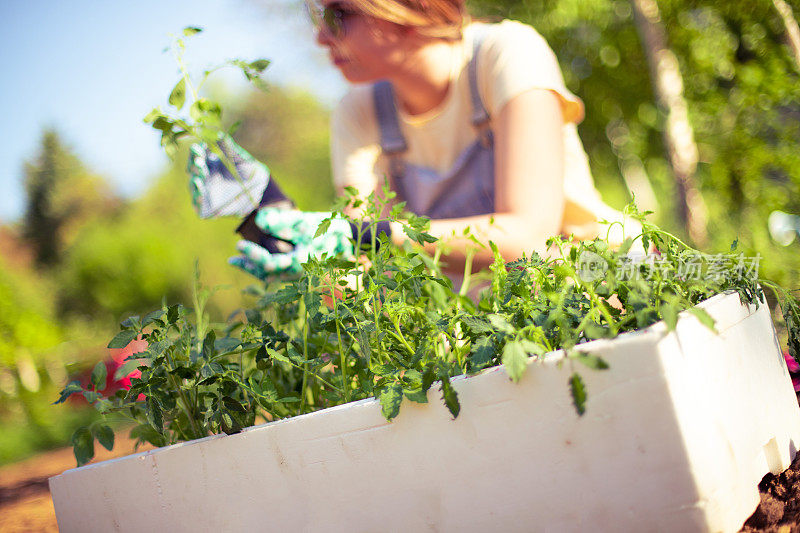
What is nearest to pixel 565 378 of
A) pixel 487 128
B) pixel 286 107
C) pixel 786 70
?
pixel 487 128

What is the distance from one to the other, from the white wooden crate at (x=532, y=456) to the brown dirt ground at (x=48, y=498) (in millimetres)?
21

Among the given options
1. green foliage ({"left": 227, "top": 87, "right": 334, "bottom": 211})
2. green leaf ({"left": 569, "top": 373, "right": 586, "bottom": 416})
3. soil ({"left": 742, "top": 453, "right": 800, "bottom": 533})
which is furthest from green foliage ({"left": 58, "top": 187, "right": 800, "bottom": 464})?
green foliage ({"left": 227, "top": 87, "right": 334, "bottom": 211})

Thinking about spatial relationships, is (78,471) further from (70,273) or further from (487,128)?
(70,273)

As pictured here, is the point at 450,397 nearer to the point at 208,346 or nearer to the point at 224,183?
the point at 208,346

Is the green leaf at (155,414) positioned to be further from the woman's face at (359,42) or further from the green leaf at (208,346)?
the woman's face at (359,42)

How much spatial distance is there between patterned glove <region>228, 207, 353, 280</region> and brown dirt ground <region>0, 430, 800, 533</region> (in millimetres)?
824

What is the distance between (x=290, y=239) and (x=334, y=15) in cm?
64

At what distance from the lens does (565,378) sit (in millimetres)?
723

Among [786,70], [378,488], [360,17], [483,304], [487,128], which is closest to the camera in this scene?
[378,488]

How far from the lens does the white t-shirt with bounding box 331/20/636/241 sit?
5.24 feet

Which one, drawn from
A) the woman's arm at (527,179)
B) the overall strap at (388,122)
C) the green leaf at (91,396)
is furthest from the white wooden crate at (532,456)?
the overall strap at (388,122)

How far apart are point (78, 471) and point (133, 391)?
0.21 meters

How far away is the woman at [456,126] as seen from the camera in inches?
60.4

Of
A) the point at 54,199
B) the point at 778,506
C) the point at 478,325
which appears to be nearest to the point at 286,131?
the point at 54,199
